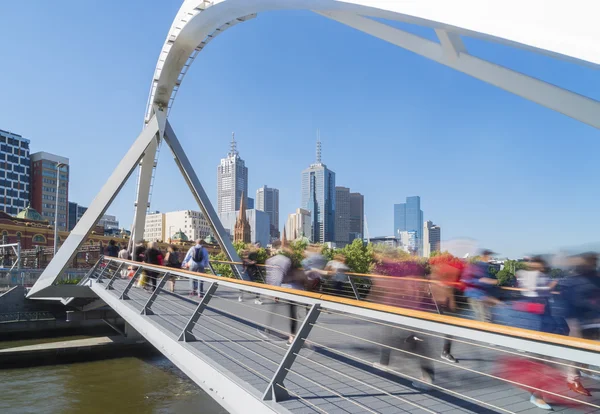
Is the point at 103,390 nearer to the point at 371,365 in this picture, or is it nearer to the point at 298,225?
the point at 371,365

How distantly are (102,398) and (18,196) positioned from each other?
10340 cm

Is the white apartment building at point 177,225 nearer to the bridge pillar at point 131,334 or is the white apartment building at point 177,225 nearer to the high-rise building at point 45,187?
the high-rise building at point 45,187

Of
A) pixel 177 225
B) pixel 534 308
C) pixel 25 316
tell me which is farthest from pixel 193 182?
pixel 177 225

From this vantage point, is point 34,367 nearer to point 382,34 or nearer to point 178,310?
point 178,310

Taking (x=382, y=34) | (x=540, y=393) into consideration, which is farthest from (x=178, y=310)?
(x=540, y=393)

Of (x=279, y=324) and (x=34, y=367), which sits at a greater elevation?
(x=279, y=324)

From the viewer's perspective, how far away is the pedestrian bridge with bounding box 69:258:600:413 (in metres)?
2.64

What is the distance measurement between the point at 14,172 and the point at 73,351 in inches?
3918

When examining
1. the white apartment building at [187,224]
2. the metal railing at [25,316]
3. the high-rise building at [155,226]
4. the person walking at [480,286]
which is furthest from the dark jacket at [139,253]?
the high-rise building at [155,226]

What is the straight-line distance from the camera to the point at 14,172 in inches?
3974

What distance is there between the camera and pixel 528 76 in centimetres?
577

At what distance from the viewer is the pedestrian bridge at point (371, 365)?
2.64 m

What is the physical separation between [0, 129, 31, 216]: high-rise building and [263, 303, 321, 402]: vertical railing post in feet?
355

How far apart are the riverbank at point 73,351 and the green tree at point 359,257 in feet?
107
